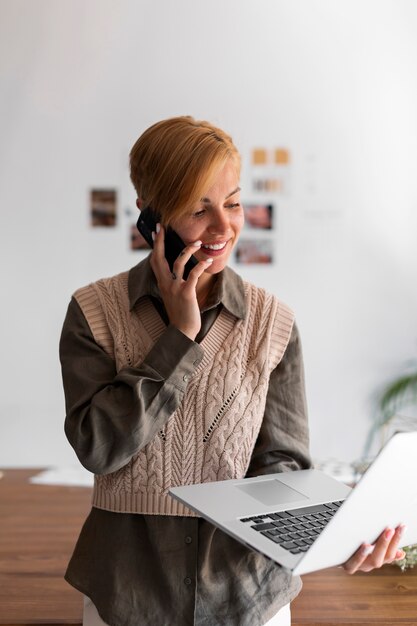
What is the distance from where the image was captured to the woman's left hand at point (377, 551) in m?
1.11

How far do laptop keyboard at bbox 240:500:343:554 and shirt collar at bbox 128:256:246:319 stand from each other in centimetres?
39

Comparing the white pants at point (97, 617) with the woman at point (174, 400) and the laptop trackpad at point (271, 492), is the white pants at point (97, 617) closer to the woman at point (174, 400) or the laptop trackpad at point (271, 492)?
the woman at point (174, 400)

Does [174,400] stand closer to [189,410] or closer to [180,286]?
[189,410]

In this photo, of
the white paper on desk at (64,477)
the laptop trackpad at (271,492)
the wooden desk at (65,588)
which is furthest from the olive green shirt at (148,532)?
the white paper on desk at (64,477)

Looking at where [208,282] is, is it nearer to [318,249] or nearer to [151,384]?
[151,384]

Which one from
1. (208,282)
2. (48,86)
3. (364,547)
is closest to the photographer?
(364,547)

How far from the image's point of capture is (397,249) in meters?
4.23

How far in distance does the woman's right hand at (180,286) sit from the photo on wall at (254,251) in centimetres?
279

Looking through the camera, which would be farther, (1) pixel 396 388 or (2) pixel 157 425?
(1) pixel 396 388

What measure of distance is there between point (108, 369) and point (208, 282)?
0.90 feet

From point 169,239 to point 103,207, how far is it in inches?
109

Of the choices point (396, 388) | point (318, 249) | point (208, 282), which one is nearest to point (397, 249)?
point (318, 249)

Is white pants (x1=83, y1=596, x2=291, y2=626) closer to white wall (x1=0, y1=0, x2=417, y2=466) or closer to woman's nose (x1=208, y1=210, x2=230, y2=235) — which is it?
woman's nose (x1=208, y1=210, x2=230, y2=235)

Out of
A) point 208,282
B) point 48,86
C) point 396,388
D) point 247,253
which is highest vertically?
point 48,86
